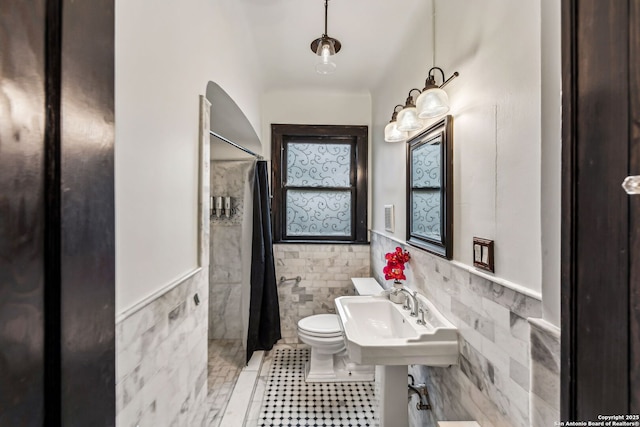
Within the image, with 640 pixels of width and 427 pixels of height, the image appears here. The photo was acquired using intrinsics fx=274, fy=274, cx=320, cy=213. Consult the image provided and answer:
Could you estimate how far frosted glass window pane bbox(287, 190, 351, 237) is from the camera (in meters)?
3.07

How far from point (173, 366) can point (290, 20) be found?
2068mm

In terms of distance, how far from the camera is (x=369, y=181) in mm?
3041

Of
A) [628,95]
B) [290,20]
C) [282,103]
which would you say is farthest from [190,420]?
[282,103]

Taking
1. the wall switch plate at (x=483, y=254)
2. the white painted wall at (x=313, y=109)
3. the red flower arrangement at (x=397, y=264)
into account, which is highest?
the white painted wall at (x=313, y=109)

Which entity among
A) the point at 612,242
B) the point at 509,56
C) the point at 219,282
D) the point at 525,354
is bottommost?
the point at 219,282

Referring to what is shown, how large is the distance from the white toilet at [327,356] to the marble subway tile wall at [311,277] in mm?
482

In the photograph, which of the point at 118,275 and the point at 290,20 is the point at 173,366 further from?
the point at 290,20

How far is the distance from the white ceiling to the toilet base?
8.56 feet

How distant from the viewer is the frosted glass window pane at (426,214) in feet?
5.04

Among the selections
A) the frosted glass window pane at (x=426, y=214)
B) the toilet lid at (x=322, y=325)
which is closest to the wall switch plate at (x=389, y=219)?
the frosted glass window pane at (x=426, y=214)

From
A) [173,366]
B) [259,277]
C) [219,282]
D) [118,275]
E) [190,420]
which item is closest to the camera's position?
[118,275]

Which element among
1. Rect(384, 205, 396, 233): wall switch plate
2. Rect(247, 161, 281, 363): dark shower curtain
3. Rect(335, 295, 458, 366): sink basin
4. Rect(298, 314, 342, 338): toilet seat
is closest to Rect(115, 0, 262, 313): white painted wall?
Rect(335, 295, 458, 366): sink basin

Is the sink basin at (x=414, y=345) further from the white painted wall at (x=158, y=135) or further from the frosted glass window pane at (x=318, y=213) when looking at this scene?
the frosted glass window pane at (x=318, y=213)

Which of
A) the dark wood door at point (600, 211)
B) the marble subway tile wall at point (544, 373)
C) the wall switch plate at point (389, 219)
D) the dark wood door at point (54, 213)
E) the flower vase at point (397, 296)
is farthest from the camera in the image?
the wall switch plate at point (389, 219)
